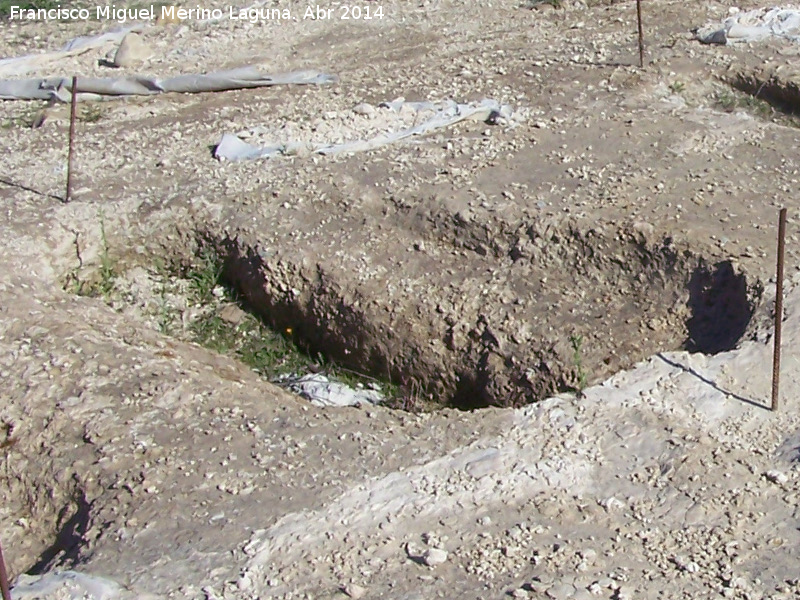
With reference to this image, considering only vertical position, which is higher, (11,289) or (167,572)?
(11,289)

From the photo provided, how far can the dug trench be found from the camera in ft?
15.8

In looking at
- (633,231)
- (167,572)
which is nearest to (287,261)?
(633,231)

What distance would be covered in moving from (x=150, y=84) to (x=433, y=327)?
357 cm

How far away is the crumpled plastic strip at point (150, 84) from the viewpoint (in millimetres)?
→ 7422

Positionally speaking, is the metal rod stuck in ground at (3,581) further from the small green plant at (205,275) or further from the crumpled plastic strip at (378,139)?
the crumpled plastic strip at (378,139)

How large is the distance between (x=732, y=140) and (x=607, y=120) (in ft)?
2.55

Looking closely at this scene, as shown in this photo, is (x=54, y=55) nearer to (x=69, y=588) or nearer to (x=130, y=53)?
(x=130, y=53)

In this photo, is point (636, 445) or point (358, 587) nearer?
point (358, 587)

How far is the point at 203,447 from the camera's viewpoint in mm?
4117

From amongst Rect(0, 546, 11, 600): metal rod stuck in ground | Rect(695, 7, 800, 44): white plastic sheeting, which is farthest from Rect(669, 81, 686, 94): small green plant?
Rect(0, 546, 11, 600): metal rod stuck in ground

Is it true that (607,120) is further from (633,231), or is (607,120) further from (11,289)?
(11,289)

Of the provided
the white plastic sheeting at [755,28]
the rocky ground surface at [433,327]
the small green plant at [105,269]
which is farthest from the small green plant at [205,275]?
the white plastic sheeting at [755,28]

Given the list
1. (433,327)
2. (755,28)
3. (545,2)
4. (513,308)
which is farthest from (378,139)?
(755,28)

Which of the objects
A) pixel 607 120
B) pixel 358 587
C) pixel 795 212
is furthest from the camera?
pixel 607 120
